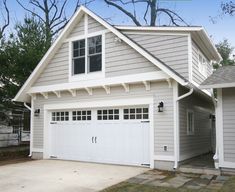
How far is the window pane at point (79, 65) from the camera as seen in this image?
13598 millimetres

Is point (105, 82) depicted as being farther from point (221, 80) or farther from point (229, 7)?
point (229, 7)

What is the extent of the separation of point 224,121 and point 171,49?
3.46 meters

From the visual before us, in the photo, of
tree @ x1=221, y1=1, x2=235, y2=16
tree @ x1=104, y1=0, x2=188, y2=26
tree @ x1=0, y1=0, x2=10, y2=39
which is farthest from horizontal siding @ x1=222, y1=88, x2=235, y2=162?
tree @ x1=0, y1=0, x2=10, y2=39

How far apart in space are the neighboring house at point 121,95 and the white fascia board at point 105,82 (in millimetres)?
37

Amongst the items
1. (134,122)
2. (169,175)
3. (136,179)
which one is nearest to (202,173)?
(169,175)

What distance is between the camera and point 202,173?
10.2 metres

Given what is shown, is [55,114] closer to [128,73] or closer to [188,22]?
[128,73]

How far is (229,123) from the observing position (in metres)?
10.2

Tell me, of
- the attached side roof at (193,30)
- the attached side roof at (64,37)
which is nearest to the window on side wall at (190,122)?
the attached side roof at (64,37)

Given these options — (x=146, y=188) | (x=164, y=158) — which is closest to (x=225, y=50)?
(x=164, y=158)

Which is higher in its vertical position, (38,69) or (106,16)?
(106,16)

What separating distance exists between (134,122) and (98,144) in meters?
1.92

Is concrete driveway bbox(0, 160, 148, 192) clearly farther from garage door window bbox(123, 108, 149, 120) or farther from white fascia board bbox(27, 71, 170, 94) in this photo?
white fascia board bbox(27, 71, 170, 94)

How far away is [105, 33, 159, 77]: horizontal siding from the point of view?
11.8 metres
